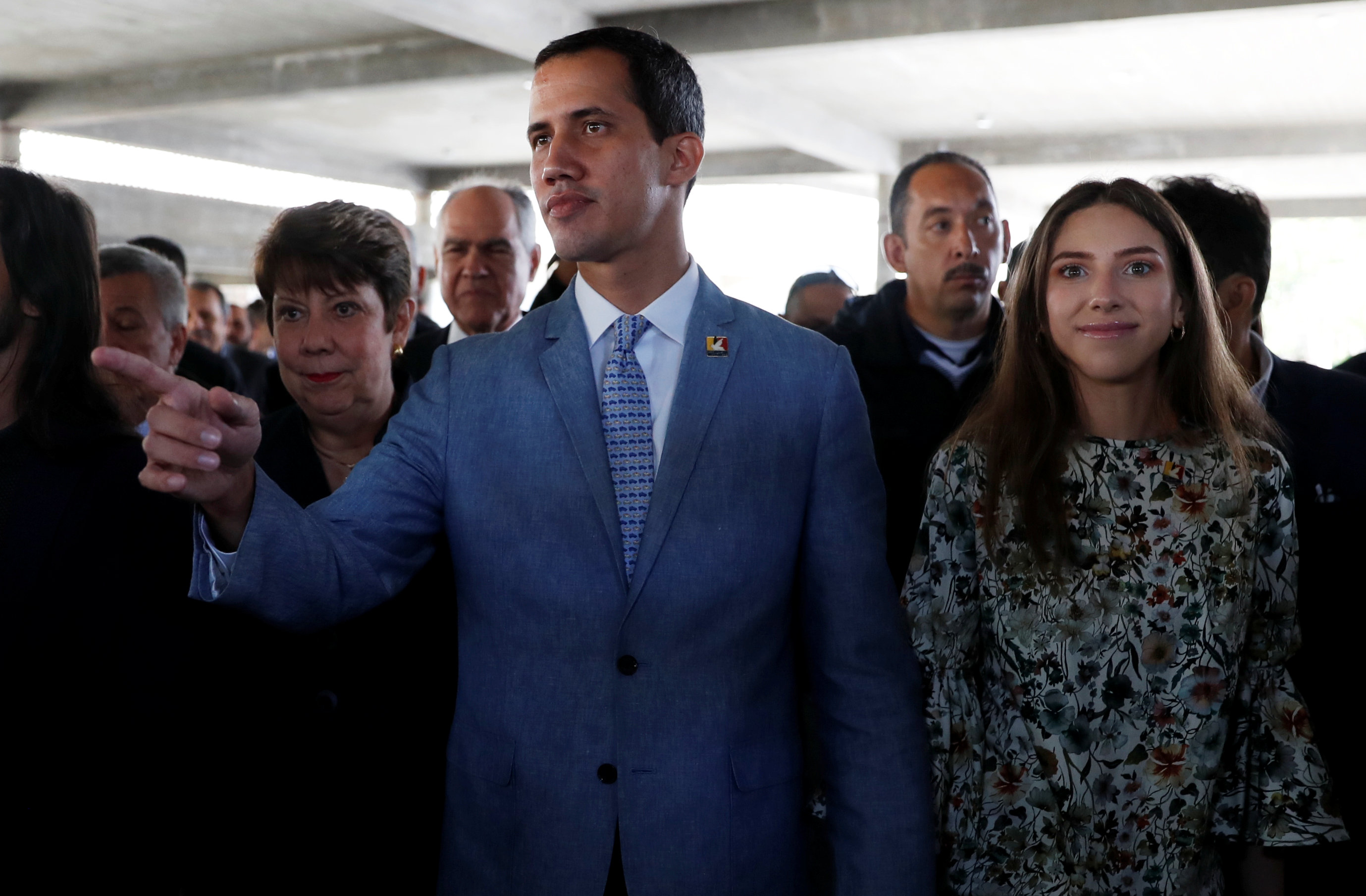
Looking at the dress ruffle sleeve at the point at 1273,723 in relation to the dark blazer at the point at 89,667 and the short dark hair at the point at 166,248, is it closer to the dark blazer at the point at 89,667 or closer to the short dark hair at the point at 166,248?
the dark blazer at the point at 89,667

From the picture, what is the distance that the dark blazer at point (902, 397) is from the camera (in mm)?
2672

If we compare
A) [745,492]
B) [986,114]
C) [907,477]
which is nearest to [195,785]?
[745,492]

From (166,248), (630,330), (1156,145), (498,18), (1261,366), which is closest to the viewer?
(630,330)

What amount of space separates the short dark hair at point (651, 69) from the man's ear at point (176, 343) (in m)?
1.94

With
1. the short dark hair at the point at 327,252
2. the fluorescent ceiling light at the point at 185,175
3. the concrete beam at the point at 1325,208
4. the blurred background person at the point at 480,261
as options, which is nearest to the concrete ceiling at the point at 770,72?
the fluorescent ceiling light at the point at 185,175

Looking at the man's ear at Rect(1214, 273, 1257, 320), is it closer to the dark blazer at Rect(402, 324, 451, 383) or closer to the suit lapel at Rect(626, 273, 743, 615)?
the suit lapel at Rect(626, 273, 743, 615)

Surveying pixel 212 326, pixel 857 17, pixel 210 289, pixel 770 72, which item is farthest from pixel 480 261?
→ pixel 770 72

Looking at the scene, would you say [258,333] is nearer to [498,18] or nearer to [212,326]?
[212,326]

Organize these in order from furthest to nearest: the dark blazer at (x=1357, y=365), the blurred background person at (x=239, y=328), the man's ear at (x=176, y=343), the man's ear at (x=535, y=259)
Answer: the blurred background person at (x=239, y=328) < the man's ear at (x=535, y=259) < the man's ear at (x=176, y=343) < the dark blazer at (x=1357, y=365)

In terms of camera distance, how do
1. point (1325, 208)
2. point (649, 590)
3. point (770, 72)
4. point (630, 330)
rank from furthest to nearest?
point (1325, 208) < point (770, 72) < point (630, 330) < point (649, 590)

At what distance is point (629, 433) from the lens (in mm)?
1682

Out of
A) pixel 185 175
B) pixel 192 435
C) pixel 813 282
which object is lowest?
pixel 192 435

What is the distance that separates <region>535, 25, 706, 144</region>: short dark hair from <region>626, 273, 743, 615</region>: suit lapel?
266 mm

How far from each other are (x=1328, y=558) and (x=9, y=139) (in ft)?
45.9
